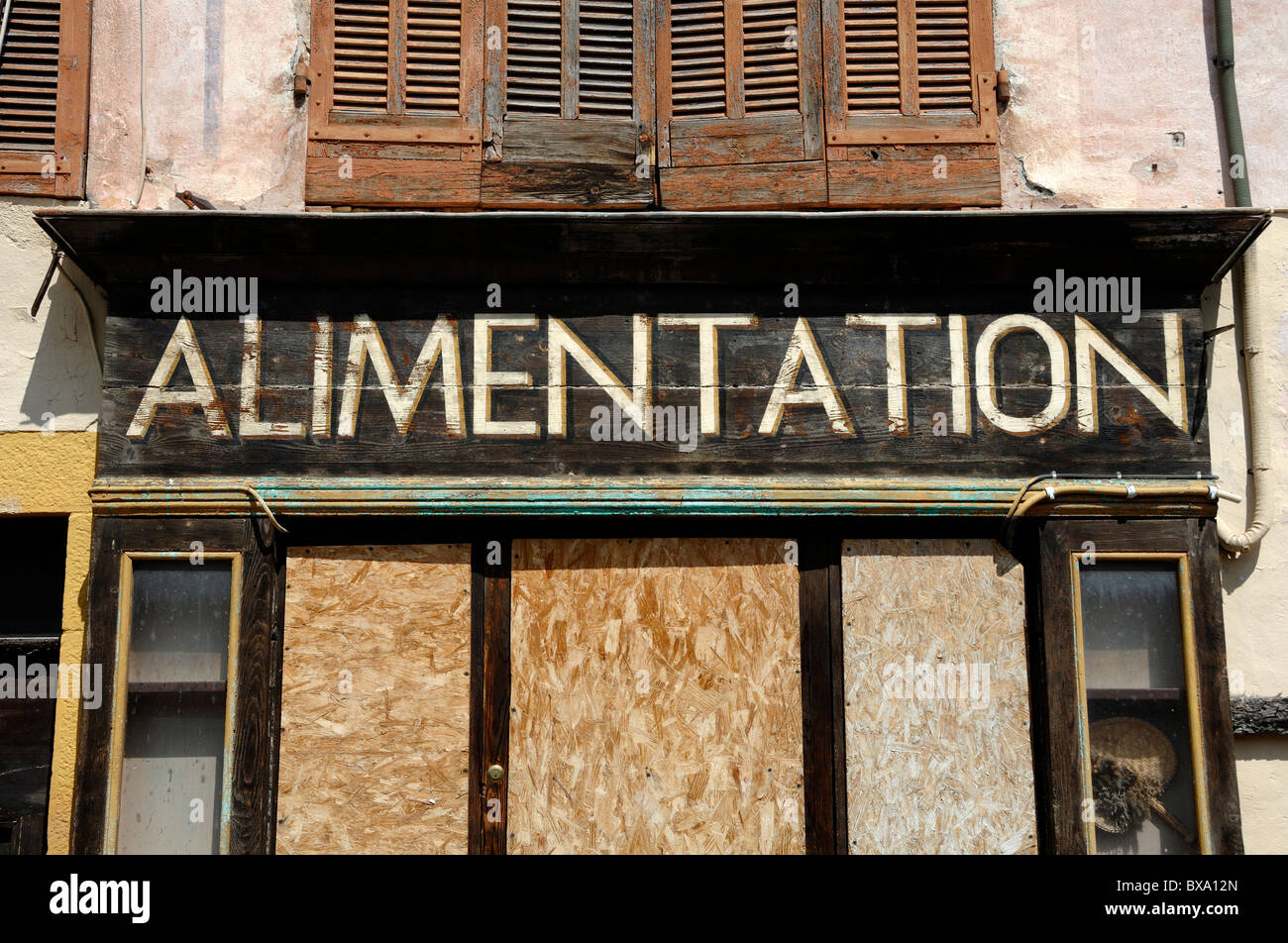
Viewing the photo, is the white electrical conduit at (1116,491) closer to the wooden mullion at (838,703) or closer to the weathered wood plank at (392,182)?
the wooden mullion at (838,703)

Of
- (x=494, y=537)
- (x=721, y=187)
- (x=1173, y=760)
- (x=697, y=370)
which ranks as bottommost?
(x=1173, y=760)

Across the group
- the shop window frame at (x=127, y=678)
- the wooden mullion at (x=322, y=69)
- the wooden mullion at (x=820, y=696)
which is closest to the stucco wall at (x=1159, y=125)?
the wooden mullion at (x=820, y=696)

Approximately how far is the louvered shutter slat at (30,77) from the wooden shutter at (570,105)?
2.22 metres

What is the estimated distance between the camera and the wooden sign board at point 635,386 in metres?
5.36

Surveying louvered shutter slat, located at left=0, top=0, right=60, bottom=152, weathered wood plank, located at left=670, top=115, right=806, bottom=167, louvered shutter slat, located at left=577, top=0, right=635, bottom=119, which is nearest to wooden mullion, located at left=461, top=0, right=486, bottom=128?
louvered shutter slat, located at left=577, top=0, right=635, bottom=119

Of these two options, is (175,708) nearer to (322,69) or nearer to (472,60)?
(322,69)

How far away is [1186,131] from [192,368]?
16.9 feet

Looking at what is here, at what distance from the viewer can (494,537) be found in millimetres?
5438

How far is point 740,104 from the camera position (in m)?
5.68

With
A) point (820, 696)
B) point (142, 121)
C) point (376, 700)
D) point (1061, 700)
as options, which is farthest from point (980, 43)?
point (376, 700)

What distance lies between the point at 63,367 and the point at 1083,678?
5.14 m
